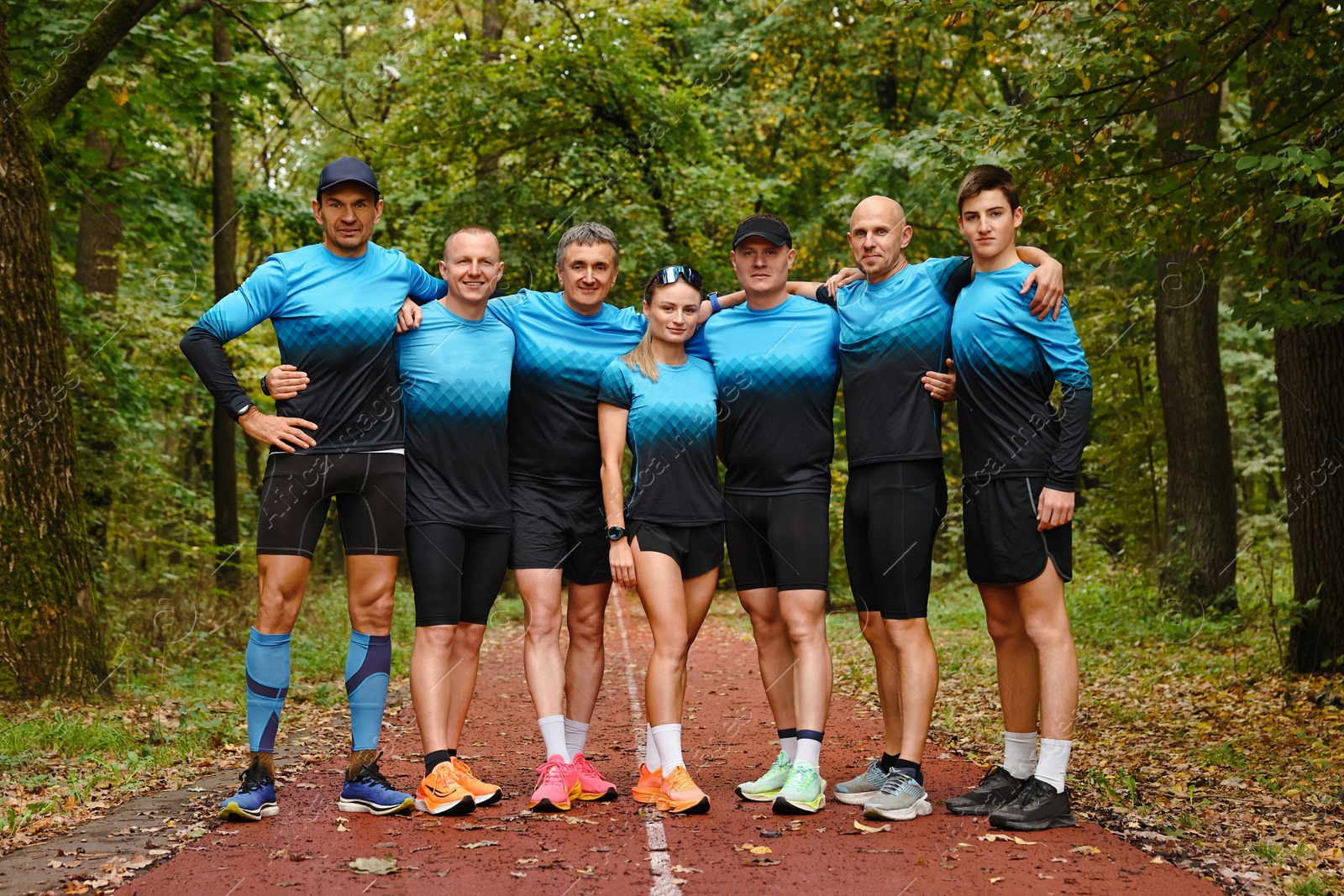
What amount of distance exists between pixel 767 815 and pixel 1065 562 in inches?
71.7

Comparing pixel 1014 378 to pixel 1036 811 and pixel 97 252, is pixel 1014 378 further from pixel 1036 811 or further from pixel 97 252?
pixel 97 252

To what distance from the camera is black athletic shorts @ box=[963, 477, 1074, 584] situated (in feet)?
17.2

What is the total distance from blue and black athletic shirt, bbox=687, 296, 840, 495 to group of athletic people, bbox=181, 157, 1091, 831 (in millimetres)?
14

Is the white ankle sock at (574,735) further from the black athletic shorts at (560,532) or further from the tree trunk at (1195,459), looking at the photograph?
the tree trunk at (1195,459)

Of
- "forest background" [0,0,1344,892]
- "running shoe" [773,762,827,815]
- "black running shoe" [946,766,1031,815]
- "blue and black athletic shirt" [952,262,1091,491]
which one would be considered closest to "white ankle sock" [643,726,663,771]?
"running shoe" [773,762,827,815]

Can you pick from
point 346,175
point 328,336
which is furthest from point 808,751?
point 346,175

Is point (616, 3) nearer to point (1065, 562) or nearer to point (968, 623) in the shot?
point (968, 623)

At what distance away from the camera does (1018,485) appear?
17.3ft

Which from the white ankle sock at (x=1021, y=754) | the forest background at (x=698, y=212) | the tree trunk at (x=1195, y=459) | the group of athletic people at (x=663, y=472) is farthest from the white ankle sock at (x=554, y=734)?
the tree trunk at (x=1195, y=459)

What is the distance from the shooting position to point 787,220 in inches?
872

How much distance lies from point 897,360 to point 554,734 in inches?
96.7

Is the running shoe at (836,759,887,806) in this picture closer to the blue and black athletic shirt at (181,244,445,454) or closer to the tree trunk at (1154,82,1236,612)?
the blue and black athletic shirt at (181,244,445,454)

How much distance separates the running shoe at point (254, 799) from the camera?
5250mm

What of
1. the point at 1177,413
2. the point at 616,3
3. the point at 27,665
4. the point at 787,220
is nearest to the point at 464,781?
the point at 27,665
